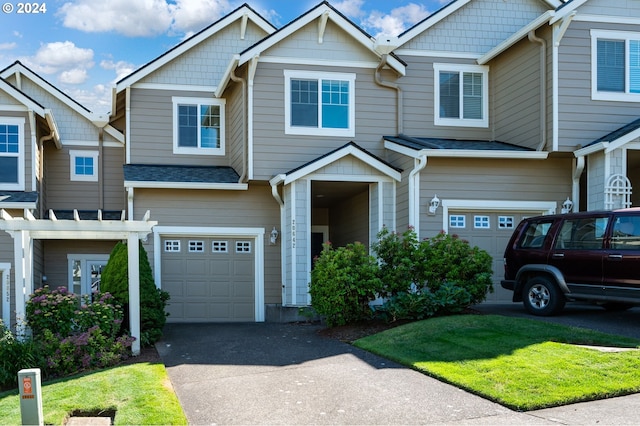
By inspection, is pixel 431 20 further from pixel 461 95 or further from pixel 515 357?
pixel 515 357

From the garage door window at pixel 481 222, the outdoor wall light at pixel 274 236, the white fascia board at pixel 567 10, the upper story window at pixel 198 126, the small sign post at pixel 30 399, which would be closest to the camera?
the small sign post at pixel 30 399

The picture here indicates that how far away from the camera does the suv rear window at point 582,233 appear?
12281 millimetres

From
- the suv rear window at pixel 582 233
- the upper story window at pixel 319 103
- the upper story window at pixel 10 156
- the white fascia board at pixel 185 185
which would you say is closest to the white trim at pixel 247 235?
the white fascia board at pixel 185 185

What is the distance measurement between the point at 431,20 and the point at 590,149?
523cm

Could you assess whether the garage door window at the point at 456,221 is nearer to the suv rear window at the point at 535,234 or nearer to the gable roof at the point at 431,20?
the suv rear window at the point at 535,234

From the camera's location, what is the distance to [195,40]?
62.5ft

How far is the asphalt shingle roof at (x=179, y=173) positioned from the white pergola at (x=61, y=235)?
4.66 m

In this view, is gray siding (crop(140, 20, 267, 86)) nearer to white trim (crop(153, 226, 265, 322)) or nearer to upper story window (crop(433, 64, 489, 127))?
white trim (crop(153, 226, 265, 322))

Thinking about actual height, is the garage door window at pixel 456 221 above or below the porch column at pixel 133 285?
above

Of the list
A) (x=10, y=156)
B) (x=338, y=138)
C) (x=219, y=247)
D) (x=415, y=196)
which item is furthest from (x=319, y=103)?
(x=10, y=156)

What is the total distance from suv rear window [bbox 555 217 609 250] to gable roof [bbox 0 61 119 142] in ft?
40.1

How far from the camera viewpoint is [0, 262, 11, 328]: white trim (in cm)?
1722

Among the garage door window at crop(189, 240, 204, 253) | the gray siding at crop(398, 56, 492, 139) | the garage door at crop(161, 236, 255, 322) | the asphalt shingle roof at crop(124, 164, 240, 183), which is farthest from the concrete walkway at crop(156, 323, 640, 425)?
the gray siding at crop(398, 56, 492, 139)

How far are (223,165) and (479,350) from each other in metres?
10.4
